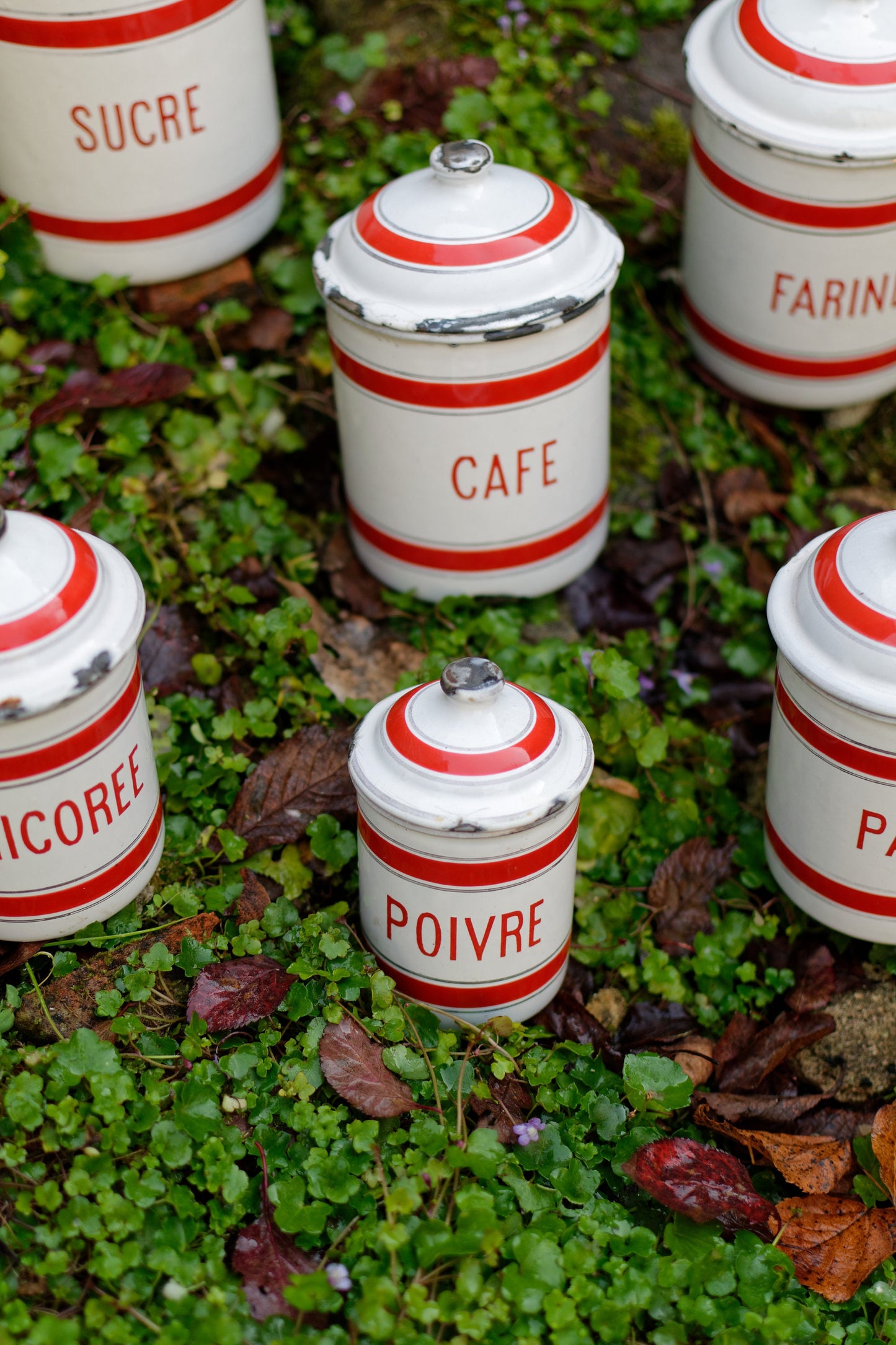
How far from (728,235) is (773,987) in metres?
1.66

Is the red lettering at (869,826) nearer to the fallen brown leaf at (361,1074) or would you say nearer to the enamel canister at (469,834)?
the enamel canister at (469,834)

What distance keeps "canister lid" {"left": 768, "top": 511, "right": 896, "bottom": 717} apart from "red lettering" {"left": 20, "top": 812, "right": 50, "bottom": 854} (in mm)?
1218

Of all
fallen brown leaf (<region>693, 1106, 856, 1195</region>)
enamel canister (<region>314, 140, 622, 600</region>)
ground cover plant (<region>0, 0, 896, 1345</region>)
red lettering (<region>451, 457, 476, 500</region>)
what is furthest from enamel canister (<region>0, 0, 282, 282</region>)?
fallen brown leaf (<region>693, 1106, 856, 1195</region>)

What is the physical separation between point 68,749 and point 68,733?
31 mm

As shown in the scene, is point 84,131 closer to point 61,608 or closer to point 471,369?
point 471,369

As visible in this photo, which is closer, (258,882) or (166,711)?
(258,882)

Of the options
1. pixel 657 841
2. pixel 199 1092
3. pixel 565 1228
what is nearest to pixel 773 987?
pixel 657 841

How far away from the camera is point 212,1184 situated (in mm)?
2053

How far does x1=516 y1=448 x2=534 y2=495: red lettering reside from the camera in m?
2.73

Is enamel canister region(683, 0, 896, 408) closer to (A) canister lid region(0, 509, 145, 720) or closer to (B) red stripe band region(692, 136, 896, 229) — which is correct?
(B) red stripe band region(692, 136, 896, 229)

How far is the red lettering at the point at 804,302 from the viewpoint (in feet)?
10.1

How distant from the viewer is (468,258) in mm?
2525

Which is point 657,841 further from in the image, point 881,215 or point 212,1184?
point 881,215

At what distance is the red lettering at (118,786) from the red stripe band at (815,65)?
6.44 ft
